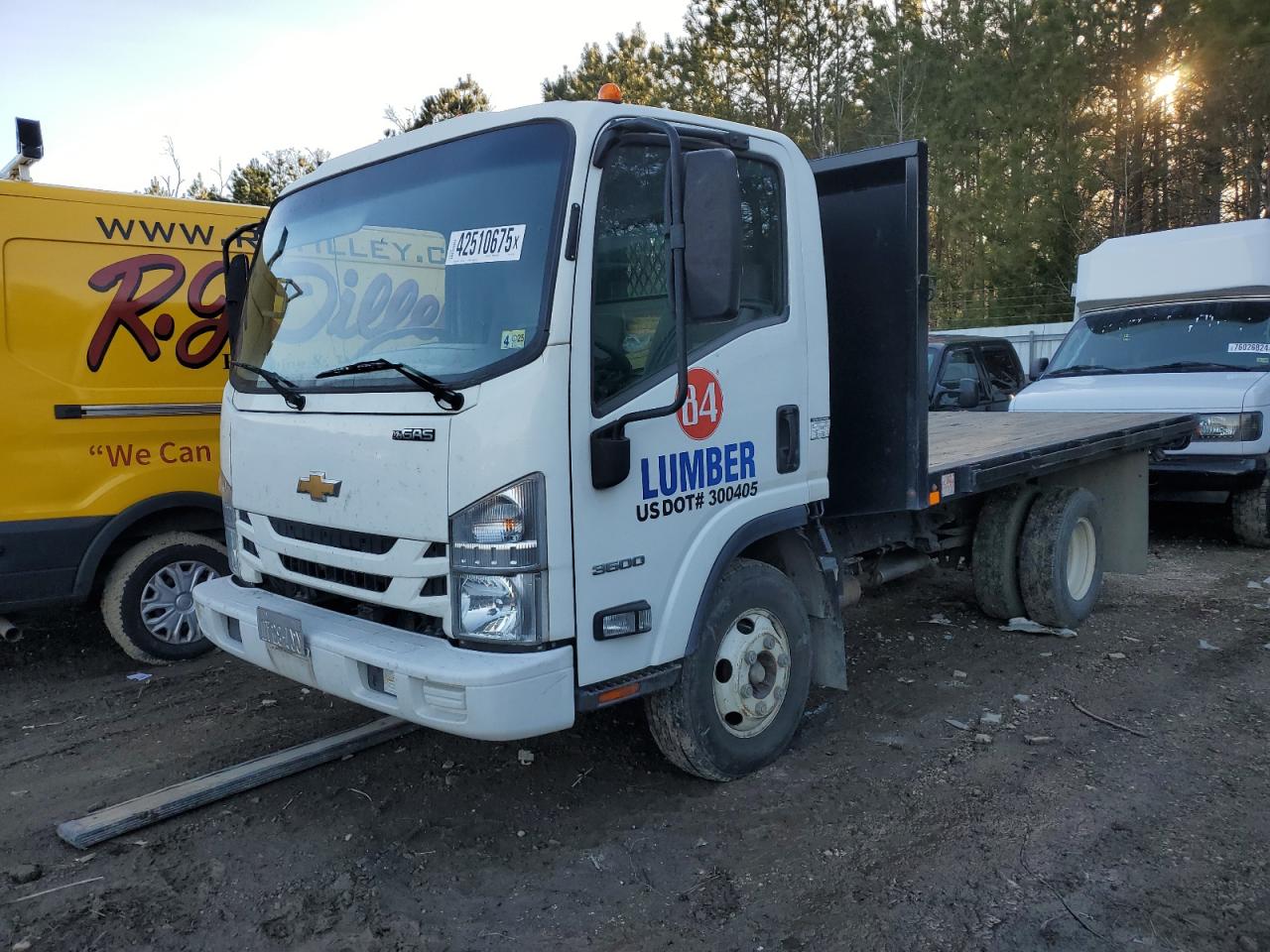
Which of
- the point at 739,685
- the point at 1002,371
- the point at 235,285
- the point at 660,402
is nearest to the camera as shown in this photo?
the point at 660,402

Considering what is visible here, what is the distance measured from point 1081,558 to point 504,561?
472 centimetres

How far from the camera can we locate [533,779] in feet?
13.8

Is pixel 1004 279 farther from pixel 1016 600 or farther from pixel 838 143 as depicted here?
pixel 1016 600

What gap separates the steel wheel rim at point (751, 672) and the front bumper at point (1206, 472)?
210 inches

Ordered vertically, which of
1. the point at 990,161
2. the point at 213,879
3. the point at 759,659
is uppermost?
the point at 990,161

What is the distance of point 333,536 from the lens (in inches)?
142

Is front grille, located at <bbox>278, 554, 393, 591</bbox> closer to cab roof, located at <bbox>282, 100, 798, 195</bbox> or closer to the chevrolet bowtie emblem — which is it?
the chevrolet bowtie emblem

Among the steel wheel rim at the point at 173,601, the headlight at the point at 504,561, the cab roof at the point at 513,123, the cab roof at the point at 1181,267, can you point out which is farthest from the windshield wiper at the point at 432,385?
the cab roof at the point at 1181,267

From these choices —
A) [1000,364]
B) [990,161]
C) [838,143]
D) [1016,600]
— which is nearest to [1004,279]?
[990,161]

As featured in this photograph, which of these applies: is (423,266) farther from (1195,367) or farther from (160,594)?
(1195,367)

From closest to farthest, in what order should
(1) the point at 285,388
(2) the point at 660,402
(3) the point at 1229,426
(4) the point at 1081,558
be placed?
(2) the point at 660,402 → (1) the point at 285,388 → (4) the point at 1081,558 → (3) the point at 1229,426

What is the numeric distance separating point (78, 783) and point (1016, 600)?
17.3 feet

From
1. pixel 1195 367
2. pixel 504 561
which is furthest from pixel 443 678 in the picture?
pixel 1195 367

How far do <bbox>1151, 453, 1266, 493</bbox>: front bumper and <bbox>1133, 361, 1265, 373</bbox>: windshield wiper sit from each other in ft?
3.00
